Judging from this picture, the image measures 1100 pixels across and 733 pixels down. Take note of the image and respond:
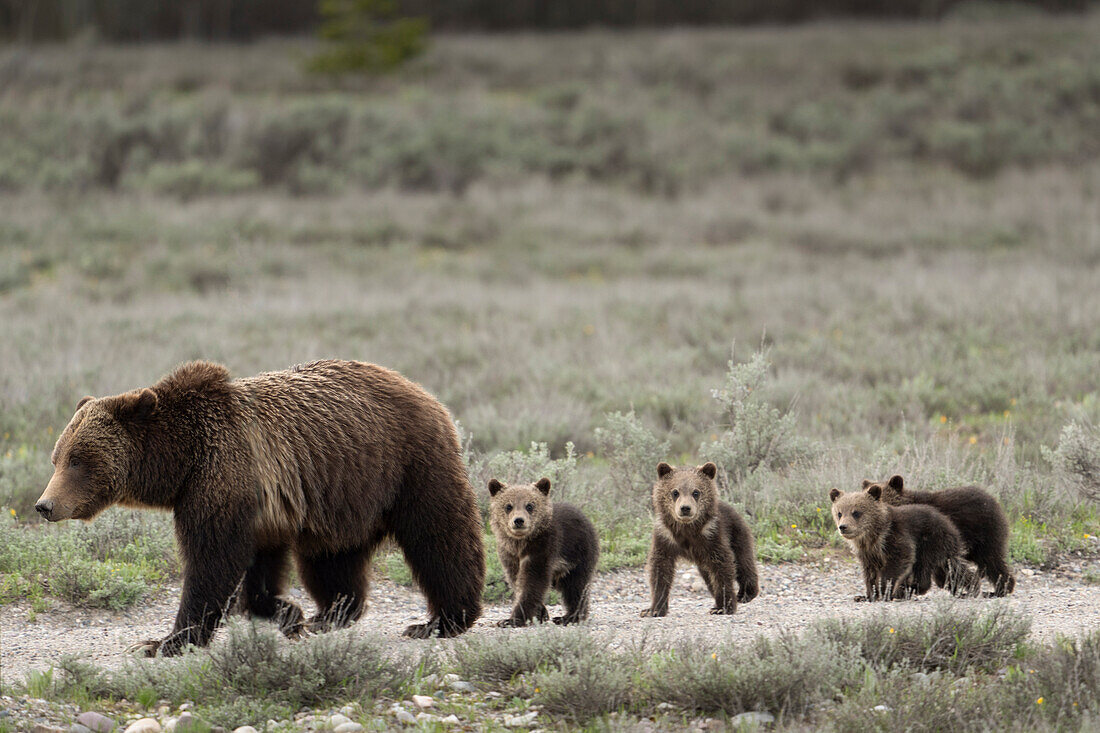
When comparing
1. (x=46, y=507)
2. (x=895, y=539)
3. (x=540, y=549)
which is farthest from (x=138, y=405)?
(x=895, y=539)

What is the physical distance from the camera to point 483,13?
4806 centimetres

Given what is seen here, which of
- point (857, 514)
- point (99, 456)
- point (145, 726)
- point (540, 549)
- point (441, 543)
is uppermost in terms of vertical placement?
point (99, 456)

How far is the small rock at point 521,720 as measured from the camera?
509 cm

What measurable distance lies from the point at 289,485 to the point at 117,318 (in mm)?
12810

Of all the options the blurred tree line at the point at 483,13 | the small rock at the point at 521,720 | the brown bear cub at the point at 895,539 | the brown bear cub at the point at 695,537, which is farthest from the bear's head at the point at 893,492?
the blurred tree line at the point at 483,13

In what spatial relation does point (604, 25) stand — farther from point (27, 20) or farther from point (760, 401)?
point (760, 401)

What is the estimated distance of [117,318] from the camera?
56.9 feet

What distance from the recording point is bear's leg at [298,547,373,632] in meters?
6.27

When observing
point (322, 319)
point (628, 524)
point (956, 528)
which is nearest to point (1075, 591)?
point (956, 528)

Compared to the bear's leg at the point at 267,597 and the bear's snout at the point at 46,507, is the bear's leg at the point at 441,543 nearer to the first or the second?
the bear's leg at the point at 267,597

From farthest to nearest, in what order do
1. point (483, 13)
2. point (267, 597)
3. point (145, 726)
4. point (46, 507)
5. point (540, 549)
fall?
1. point (483, 13)
2. point (540, 549)
3. point (267, 597)
4. point (46, 507)
5. point (145, 726)

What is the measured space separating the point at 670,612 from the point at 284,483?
2.66m

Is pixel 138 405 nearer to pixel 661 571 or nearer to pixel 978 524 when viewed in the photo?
pixel 661 571

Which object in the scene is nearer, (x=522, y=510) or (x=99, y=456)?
(x=99, y=456)
